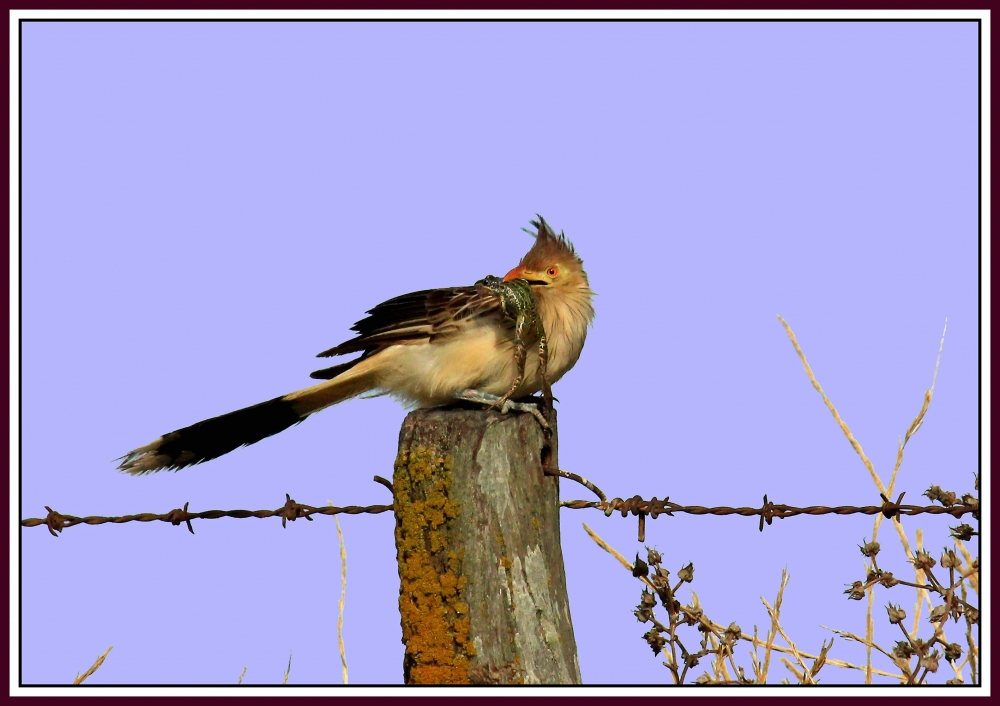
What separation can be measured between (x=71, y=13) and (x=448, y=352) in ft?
7.03

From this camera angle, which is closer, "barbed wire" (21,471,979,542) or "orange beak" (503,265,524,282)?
"barbed wire" (21,471,979,542)

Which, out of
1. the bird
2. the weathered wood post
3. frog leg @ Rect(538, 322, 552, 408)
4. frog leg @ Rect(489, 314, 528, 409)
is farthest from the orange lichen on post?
the bird

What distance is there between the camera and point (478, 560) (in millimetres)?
3117

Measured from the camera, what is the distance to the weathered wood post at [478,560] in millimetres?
3105

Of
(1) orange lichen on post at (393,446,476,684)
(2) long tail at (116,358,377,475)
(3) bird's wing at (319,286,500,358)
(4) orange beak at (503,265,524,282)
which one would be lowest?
(1) orange lichen on post at (393,446,476,684)

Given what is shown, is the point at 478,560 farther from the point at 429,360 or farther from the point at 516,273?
the point at 516,273

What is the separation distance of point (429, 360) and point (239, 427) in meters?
0.95

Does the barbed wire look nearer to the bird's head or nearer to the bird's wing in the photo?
the bird's wing

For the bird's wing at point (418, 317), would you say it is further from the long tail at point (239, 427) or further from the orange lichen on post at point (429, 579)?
the orange lichen on post at point (429, 579)

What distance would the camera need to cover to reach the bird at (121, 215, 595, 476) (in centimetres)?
435

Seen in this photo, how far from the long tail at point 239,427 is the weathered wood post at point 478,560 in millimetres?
1575

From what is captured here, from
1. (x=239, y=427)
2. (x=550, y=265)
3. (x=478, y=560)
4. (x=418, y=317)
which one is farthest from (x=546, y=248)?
(x=478, y=560)

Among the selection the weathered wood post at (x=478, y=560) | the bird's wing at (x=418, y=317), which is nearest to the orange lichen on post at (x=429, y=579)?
the weathered wood post at (x=478, y=560)

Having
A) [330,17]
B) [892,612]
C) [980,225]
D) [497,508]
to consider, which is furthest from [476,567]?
[980,225]
